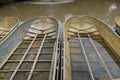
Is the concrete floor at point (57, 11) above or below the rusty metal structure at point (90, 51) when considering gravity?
above

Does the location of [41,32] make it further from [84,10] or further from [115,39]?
[84,10]

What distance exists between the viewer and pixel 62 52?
12.4ft

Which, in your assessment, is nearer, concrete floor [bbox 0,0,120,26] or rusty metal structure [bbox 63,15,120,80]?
rusty metal structure [bbox 63,15,120,80]

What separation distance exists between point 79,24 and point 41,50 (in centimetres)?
185

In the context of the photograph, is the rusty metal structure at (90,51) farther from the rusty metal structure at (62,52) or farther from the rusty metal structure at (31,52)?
the rusty metal structure at (31,52)

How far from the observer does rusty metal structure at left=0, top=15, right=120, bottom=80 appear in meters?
2.94

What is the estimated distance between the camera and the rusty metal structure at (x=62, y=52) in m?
2.94

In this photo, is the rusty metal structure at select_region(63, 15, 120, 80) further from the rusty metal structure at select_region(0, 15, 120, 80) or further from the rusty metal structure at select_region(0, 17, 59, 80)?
the rusty metal structure at select_region(0, 17, 59, 80)

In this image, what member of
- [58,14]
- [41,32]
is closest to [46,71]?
[41,32]

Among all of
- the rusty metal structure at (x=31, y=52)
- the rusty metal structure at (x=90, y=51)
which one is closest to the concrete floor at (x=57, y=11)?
the rusty metal structure at (x=90, y=51)

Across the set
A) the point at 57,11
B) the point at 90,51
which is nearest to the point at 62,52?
the point at 90,51

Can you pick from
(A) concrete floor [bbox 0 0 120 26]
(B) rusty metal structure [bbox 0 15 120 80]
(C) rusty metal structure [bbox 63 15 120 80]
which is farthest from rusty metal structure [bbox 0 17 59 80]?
(A) concrete floor [bbox 0 0 120 26]

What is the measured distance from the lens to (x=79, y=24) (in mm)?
5270

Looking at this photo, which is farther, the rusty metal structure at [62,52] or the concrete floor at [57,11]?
the concrete floor at [57,11]
